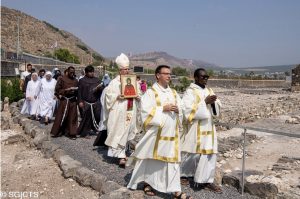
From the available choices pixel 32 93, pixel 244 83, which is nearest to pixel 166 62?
pixel 32 93

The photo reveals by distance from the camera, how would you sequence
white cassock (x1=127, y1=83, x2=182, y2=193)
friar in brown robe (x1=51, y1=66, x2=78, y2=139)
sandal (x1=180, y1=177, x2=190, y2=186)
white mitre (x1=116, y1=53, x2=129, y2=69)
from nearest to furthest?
white cassock (x1=127, y1=83, x2=182, y2=193)
sandal (x1=180, y1=177, x2=190, y2=186)
white mitre (x1=116, y1=53, x2=129, y2=69)
friar in brown robe (x1=51, y1=66, x2=78, y2=139)

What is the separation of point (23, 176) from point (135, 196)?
10.3 feet

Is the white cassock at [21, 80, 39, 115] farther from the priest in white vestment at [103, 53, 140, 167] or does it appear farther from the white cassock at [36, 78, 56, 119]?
the priest in white vestment at [103, 53, 140, 167]

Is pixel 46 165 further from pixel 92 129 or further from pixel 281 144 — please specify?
pixel 281 144

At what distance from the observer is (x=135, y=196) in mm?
5500

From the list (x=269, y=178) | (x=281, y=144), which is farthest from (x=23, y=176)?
(x=281, y=144)

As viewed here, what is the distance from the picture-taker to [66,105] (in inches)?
415

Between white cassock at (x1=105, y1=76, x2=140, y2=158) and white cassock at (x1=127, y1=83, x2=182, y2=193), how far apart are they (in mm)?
1614

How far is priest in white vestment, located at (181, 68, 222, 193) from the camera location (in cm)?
605

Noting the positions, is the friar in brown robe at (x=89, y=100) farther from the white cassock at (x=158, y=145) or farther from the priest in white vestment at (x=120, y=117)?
the white cassock at (x=158, y=145)

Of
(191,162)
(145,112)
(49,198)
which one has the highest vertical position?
(145,112)

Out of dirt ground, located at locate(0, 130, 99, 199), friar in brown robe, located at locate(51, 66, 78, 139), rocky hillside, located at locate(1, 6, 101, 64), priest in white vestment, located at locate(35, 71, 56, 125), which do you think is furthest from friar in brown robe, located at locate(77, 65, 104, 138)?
rocky hillside, located at locate(1, 6, 101, 64)

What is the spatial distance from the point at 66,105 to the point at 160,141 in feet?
17.4

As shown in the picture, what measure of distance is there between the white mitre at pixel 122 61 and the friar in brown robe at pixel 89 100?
232cm
